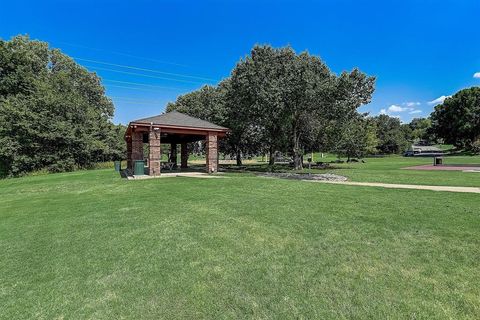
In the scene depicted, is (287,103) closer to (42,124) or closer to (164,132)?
(164,132)

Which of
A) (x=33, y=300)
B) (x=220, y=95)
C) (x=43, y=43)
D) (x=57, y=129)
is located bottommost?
(x=33, y=300)

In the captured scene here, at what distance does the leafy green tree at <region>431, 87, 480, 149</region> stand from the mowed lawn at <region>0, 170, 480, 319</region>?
55.3 m

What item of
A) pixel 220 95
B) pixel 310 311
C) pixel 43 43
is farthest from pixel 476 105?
pixel 43 43

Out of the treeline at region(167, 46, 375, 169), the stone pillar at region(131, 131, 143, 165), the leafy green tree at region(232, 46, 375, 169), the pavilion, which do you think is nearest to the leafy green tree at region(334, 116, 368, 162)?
the treeline at region(167, 46, 375, 169)

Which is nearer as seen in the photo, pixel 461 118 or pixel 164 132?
pixel 164 132

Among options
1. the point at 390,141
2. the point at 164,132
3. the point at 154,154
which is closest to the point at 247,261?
the point at 154,154

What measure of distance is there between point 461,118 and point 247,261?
64.6m

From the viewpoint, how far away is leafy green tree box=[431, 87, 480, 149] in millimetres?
51969

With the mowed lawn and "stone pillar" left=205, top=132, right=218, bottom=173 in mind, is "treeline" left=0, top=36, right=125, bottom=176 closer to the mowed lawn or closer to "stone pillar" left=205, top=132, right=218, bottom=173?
"stone pillar" left=205, top=132, right=218, bottom=173

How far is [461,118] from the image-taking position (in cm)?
5356

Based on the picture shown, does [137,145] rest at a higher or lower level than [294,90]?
lower

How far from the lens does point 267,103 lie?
63.9 feet

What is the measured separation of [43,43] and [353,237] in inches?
1792

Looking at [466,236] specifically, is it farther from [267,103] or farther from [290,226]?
[267,103]
